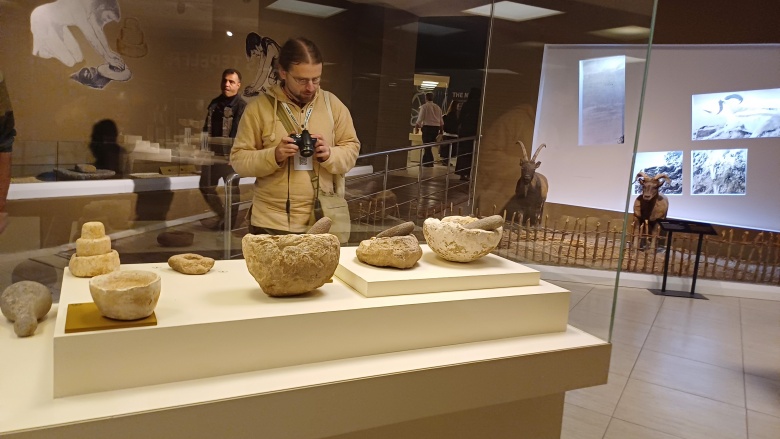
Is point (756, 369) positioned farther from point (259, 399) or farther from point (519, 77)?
point (259, 399)

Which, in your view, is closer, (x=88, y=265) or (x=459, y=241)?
(x=88, y=265)

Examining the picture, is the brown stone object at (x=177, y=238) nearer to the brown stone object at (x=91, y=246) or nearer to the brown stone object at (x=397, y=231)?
the brown stone object at (x=91, y=246)

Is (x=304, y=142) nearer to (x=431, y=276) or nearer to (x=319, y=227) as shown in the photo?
(x=319, y=227)

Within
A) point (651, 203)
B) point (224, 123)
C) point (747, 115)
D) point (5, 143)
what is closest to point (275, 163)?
point (224, 123)

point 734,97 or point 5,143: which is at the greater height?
point 734,97

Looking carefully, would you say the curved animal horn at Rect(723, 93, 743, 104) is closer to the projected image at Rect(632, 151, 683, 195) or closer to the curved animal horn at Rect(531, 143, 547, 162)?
the projected image at Rect(632, 151, 683, 195)

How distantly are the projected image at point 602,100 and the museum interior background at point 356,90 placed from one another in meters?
0.04

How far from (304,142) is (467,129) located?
1.23 m

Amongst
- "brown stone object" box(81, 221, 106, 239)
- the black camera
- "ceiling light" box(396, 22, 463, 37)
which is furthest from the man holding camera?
"brown stone object" box(81, 221, 106, 239)

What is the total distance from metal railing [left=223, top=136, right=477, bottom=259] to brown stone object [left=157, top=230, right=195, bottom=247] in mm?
220

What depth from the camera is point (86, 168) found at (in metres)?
3.11

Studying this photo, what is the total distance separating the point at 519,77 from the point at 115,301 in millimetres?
2660

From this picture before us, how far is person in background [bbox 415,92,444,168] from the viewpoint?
3.38 meters

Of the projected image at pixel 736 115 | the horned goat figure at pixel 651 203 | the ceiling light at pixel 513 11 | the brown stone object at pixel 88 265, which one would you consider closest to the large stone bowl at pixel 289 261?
the brown stone object at pixel 88 265
